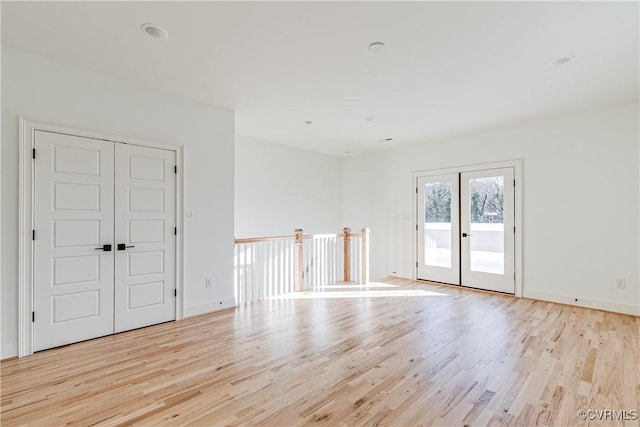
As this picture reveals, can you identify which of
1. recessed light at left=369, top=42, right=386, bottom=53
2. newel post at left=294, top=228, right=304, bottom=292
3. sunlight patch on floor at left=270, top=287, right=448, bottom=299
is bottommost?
sunlight patch on floor at left=270, top=287, right=448, bottom=299

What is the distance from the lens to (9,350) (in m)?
2.89

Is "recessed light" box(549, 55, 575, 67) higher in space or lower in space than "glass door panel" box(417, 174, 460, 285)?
higher

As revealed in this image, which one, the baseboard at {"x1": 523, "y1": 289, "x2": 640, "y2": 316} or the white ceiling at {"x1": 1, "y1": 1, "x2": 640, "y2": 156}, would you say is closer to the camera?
the white ceiling at {"x1": 1, "y1": 1, "x2": 640, "y2": 156}

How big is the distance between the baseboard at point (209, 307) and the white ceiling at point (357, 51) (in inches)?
104

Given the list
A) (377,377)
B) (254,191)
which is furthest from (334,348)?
(254,191)

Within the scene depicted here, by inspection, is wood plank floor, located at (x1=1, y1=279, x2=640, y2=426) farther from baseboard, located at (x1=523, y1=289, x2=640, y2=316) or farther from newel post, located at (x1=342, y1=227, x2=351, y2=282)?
newel post, located at (x1=342, y1=227, x2=351, y2=282)

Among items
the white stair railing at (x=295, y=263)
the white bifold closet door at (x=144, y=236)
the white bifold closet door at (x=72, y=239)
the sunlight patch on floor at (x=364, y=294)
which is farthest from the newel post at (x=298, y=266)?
the white bifold closet door at (x=72, y=239)

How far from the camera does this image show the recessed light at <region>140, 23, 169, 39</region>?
2561mm

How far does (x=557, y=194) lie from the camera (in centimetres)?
477

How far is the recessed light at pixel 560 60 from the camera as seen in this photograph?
3.02 metres

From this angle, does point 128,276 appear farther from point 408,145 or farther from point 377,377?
point 408,145

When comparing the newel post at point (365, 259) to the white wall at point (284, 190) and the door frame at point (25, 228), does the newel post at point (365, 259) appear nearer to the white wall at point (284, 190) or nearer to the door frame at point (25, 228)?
the white wall at point (284, 190)

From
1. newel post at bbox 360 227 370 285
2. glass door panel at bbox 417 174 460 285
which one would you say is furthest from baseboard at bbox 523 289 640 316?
newel post at bbox 360 227 370 285

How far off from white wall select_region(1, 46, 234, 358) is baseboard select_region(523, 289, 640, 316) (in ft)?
15.3
